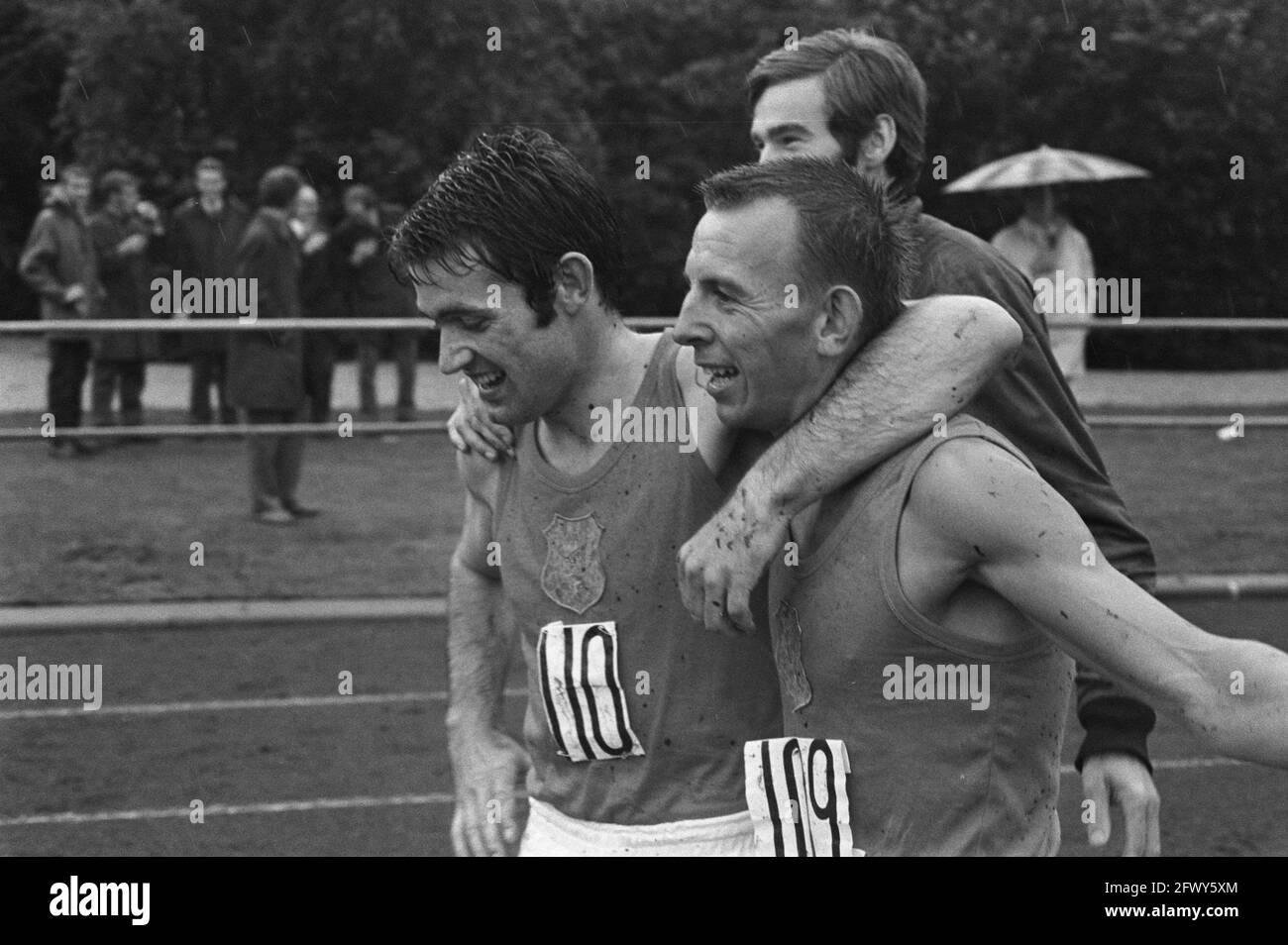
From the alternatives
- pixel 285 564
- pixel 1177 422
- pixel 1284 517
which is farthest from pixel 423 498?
pixel 1284 517

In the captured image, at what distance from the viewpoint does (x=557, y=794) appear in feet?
9.66

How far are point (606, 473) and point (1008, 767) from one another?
76cm

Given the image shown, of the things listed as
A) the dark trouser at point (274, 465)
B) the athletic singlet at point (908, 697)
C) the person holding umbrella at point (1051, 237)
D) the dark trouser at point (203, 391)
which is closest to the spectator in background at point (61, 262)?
the dark trouser at point (203, 391)

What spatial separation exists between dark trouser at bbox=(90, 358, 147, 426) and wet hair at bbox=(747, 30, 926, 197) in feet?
27.4

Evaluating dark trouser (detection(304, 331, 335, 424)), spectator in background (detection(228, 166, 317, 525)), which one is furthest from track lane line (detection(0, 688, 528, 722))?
dark trouser (detection(304, 331, 335, 424))

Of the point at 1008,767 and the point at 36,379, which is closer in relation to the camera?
the point at 1008,767

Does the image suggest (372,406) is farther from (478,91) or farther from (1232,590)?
(478,91)

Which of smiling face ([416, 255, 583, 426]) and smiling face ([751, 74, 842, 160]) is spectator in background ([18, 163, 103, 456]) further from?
smiling face ([416, 255, 583, 426])

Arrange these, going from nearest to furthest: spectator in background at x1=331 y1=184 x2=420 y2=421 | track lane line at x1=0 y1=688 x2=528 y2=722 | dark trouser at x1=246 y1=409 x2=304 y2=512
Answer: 1. track lane line at x1=0 y1=688 x2=528 y2=722
2. dark trouser at x1=246 y1=409 x2=304 y2=512
3. spectator in background at x1=331 y1=184 x2=420 y2=421

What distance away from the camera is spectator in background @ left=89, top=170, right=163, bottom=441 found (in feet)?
37.1

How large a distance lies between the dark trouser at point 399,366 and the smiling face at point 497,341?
9375 millimetres

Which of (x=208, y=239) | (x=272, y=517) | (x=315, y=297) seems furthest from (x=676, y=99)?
(x=272, y=517)

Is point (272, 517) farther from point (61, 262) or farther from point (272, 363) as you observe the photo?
point (61, 262)

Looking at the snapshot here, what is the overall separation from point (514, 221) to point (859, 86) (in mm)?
1288
